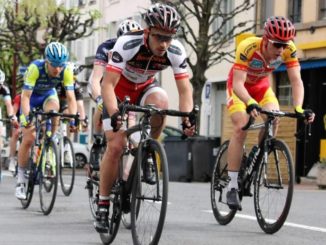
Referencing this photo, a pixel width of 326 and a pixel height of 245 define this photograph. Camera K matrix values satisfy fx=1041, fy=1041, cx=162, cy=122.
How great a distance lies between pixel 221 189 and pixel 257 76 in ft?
4.04

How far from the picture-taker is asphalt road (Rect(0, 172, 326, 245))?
9109 mm

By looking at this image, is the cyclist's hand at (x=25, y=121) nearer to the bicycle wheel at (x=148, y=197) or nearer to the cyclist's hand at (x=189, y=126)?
the cyclist's hand at (x=189, y=126)

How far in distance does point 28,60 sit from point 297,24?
57.3 feet

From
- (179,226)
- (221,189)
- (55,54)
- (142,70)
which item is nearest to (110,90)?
(142,70)

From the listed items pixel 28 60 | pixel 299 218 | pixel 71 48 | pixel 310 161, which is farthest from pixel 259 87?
pixel 71 48

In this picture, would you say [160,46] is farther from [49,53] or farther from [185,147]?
[185,147]

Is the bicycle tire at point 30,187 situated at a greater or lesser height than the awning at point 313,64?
lesser

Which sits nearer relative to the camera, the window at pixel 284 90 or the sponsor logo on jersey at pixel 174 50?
the sponsor logo on jersey at pixel 174 50

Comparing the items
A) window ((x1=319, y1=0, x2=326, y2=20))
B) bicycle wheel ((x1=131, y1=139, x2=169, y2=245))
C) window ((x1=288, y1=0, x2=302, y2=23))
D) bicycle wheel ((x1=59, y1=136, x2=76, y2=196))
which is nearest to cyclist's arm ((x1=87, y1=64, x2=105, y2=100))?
bicycle wheel ((x1=131, y1=139, x2=169, y2=245))

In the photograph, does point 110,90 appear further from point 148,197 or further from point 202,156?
point 202,156

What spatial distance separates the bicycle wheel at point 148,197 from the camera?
24.1ft

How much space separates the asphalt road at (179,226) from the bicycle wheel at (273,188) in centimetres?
15

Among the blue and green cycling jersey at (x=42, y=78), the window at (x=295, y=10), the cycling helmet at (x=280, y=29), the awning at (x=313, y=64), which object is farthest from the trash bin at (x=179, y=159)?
the cycling helmet at (x=280, y=29)

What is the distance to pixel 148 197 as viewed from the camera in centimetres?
762
